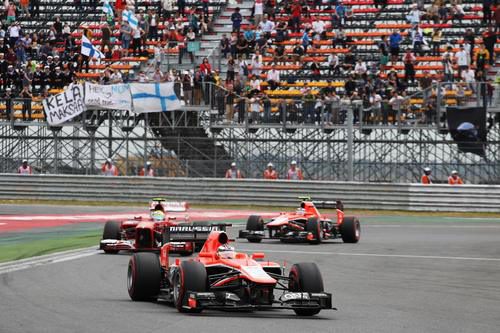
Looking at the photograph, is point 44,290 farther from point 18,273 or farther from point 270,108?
point 270,108

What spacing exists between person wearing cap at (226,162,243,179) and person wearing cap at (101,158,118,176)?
3.78m

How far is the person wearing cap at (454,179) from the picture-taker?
31.7 metres

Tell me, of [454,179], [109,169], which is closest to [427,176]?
[454,179]

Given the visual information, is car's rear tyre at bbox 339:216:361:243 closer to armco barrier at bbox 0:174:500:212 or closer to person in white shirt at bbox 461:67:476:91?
armco barrier at bbox 0:174:500:212

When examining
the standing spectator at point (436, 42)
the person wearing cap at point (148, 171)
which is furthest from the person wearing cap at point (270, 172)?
the standing spectator at point (436, 42)

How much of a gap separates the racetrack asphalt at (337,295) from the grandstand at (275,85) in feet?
32.0

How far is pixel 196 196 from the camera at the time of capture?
34562 mm

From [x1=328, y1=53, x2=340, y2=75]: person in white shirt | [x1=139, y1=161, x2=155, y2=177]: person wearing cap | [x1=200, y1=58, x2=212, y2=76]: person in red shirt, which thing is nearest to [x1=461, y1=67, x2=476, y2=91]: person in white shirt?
[x1=328, y1=53, x2=340, y2=75]: person in white shirt

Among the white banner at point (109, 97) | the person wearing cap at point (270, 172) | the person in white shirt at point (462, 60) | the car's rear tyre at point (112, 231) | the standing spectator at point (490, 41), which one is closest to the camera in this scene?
the car's rear tyre at point (112, 231)

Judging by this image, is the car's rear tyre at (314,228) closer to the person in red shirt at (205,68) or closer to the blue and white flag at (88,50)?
the person in red shirt at (205,68)

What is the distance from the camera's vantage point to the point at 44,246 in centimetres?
2109

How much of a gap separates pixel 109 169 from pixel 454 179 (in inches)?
419

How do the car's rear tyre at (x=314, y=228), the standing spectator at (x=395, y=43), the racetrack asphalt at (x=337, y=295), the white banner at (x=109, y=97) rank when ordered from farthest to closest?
the standing spectator at (x=395, y=43) < the white banner at (x=109, y=97) < the car's rear tyre at (x=314, y=228) < the racetrack asphalt at (x=337, y=295)

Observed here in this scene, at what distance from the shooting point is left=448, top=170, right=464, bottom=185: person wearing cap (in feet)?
104
